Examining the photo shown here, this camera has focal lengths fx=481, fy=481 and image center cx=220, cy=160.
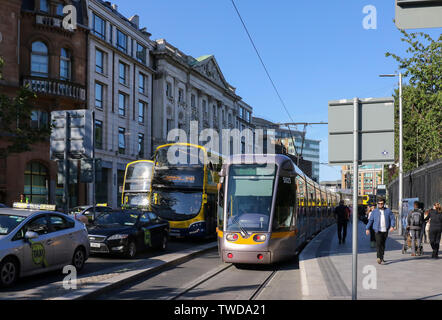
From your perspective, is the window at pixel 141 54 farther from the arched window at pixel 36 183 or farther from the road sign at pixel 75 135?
the road sign at pixel 75 135

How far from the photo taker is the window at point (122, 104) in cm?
4278

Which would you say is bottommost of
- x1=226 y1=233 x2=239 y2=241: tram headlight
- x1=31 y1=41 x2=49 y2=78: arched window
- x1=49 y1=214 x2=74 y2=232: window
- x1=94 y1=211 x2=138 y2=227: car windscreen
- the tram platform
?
the tram platform

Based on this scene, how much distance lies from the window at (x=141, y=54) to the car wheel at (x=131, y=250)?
1378 inches

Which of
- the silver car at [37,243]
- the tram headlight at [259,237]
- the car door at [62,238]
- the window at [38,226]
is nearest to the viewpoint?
the silver car at [37,243]

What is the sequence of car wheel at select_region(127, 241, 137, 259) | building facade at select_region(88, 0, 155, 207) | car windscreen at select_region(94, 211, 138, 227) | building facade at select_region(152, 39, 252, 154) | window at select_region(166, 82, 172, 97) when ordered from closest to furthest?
car wheel at select_region(127, 241, 137, 259) → car windscreen at select_region(94, 211, 138, 227) → building facade at select_region(88, 0, 155, 207) → building facade at select_region(152, 39, 252, 154) → window at select_region(166, 82, 172, 97)

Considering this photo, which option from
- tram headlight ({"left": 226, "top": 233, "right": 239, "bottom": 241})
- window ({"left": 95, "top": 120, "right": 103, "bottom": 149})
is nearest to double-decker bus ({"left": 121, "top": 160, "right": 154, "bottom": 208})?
tram headlight ({"left": 226, "top": 233, "right": 239, "bottom": 241})

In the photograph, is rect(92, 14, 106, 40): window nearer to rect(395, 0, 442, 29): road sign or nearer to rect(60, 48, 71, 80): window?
rect(60, 48, 71, 80): window

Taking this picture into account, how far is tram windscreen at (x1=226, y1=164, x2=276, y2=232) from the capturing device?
11922 millimetres

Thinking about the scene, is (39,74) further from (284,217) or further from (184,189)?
(284,217)

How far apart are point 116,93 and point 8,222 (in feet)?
110

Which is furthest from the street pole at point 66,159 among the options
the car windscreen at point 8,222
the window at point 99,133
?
the window at point 99,133

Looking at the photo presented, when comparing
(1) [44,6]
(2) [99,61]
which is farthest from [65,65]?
(2) [99,61]

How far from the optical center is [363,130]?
6.88m
